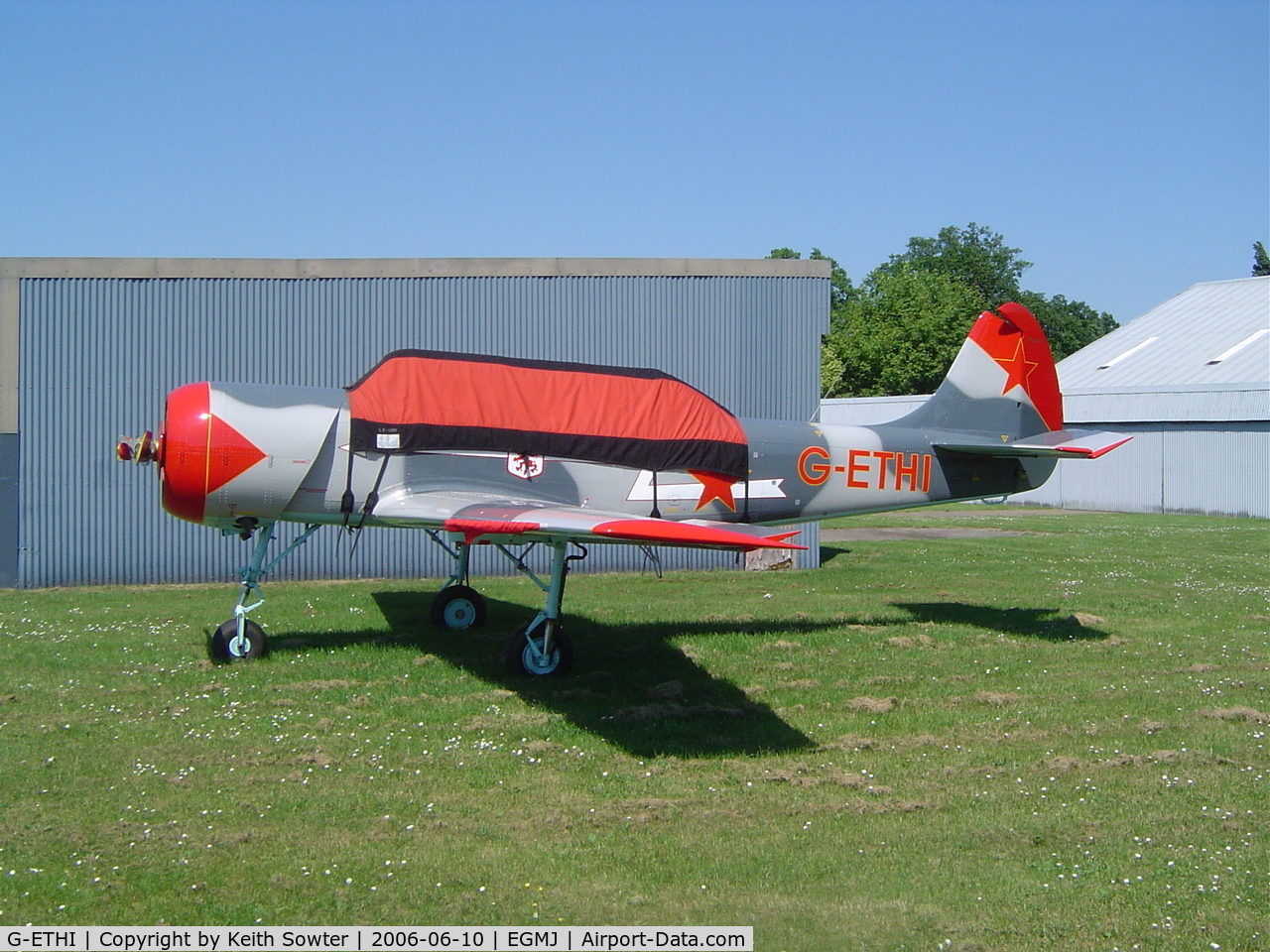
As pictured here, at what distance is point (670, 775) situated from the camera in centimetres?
759

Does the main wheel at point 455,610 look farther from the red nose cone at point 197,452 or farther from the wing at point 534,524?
the red nose cone at point 197,452

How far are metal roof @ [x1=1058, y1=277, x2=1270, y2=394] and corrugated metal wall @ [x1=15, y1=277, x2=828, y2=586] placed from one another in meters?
22.7

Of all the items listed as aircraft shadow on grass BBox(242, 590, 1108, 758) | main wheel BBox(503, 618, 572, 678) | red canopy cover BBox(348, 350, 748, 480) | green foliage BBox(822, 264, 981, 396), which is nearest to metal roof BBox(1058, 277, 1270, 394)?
green foliage BBox(822, 264, 981, 396)

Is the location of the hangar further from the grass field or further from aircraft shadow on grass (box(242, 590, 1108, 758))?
aircraft shadow on grass (box(242, 590, 1108, 758))

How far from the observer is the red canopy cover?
1099cm

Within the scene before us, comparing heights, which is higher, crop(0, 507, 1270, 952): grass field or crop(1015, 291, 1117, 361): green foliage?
crop(1015, 291, 1117, 361): green foliage

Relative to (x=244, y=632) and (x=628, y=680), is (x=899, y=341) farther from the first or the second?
(x=244, y=632)

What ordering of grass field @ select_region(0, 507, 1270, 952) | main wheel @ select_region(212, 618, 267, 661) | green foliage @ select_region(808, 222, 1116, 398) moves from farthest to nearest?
1. green foliage @ select_region(808, 222, 1116, 398)
2. main wheel @ select_region(212, 618, 267, 661)
3. grass field @ select_region(0, 507, 1270, 952)

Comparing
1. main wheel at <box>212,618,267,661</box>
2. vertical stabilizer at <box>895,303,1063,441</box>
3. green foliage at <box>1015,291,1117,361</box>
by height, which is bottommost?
main wheel at <box>212,618,267,661</box>

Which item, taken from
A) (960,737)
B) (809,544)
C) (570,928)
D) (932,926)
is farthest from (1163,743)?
(809,544)

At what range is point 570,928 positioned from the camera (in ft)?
17.1

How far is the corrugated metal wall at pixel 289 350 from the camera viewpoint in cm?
1723

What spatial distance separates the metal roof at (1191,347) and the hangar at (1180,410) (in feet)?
0.21

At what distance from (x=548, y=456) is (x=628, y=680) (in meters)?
2.52
